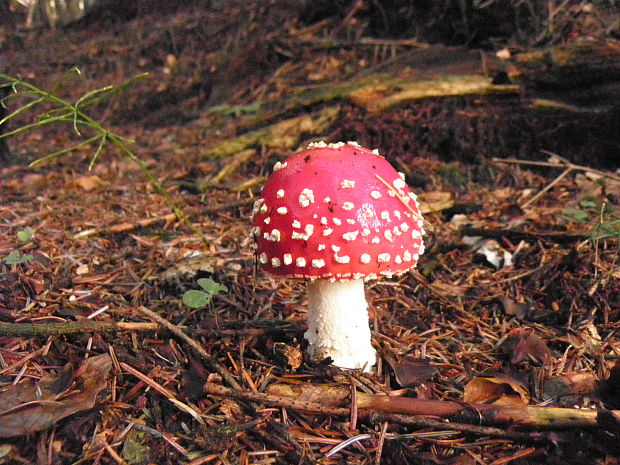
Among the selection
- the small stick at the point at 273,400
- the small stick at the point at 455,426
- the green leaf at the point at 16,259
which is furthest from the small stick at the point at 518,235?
the green leaf at the point at 16,259

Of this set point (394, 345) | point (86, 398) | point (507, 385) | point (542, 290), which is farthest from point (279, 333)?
point (542, 290)

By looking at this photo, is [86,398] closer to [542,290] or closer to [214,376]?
[214,376]

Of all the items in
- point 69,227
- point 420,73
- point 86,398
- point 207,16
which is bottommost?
point 86,398

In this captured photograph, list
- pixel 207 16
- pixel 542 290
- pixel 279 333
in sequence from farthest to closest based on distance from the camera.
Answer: pixel 207 16 → pixel 542 290 → pixel 279 333

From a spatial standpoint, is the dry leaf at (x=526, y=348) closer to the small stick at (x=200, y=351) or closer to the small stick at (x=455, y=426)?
the small stick at (x=455, y=426)

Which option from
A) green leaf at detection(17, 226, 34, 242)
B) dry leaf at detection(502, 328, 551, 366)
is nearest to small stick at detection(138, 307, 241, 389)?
green leaf at detection(17, 226, 34, 242)

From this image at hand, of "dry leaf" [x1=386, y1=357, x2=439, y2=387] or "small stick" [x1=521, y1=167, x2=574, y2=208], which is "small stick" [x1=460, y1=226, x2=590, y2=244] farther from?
"dry leaf" [x1=386, y1=357, x2=439, y2=387]

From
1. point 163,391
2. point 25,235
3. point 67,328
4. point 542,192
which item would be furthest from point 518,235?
point 25,235
